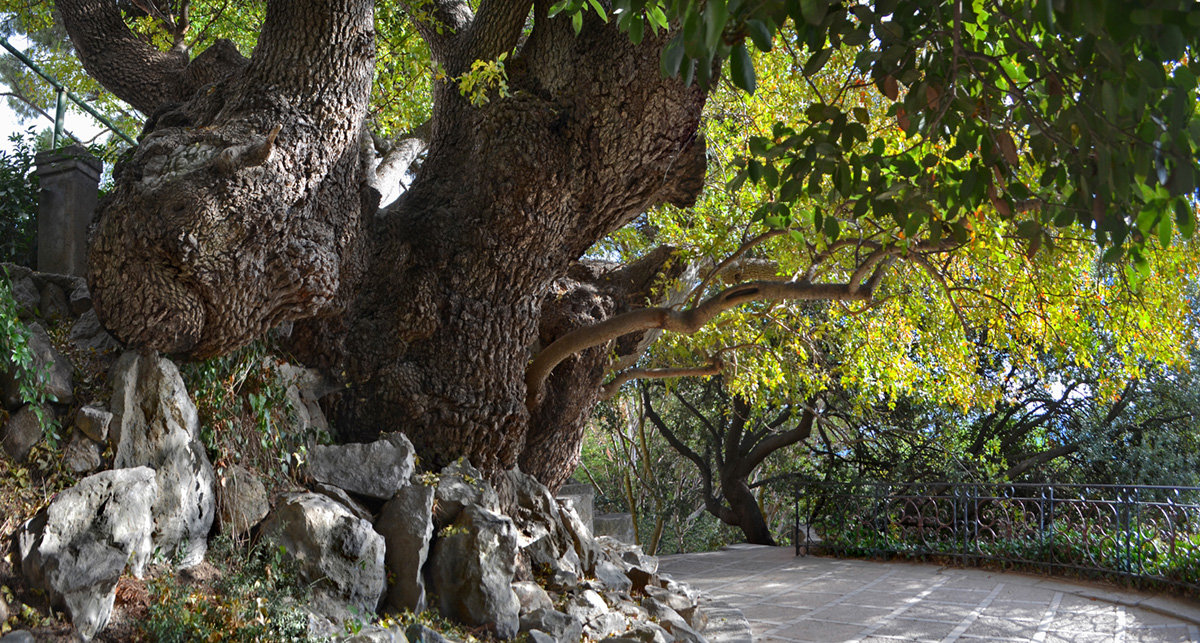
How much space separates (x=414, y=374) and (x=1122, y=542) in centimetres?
833

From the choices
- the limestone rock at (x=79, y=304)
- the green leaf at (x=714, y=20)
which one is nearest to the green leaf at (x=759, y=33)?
the green leaf at (x=714, y=20)

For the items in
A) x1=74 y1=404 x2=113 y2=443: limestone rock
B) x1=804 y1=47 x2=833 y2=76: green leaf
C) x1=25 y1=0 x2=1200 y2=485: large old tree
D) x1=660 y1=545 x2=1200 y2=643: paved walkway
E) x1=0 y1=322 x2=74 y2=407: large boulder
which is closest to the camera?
x1=804 y1=47 x2=833 y2=76: green leaf

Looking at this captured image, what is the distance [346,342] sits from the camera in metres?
5.93

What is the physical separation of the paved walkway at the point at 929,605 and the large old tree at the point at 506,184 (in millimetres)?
2697

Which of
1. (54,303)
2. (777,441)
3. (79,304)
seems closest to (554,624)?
(79,304)

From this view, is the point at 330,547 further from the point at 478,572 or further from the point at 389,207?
the point at 389,207

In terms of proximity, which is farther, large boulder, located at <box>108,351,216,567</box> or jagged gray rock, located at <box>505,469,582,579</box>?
jagged gray rock, located at <box>505,469,582,579</box>

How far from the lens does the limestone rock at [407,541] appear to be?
4902mm

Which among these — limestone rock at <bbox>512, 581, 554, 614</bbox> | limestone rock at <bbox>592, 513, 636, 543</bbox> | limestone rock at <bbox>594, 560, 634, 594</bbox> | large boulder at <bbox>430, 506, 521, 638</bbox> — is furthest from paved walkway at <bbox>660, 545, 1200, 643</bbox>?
large boulder at <bbox>430, 506, 521, 638</bbox>

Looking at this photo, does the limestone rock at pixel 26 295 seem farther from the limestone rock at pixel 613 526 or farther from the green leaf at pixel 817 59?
the limestone rock at pixel 613 526

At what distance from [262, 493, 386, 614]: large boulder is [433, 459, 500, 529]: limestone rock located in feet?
2.18

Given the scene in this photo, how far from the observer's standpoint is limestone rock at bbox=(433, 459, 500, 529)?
5.41m

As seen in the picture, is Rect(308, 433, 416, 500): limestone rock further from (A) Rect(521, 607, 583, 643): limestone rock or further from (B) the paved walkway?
(B) the paved walkway

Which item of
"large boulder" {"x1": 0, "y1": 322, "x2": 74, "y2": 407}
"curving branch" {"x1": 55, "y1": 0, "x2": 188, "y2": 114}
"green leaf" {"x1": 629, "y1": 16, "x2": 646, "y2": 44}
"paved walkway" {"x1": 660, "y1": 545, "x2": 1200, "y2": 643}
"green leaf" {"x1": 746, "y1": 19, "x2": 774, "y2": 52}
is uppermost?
"curving branch" {"x1": 55, "y1": 0, "x2": 188, "y2": 114}
